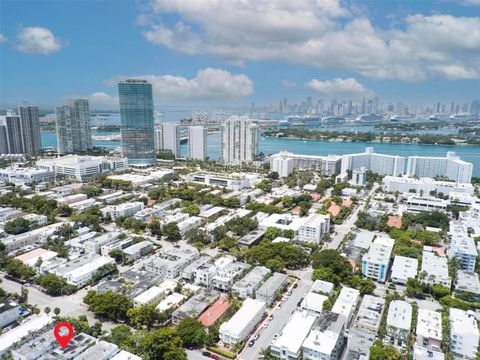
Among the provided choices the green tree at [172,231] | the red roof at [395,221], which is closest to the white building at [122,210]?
the green tree at [172,231]

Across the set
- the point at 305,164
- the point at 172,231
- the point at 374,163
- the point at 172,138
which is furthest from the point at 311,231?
the point at 172,138

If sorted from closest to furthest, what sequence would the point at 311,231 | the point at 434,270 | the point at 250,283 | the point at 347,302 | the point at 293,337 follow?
the point at 293,337
the point at 347,302
the point at 250,283
the point at 434,270
the point at 311,231

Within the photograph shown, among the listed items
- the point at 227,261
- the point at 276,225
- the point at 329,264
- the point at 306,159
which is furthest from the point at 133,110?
the point at 329,264

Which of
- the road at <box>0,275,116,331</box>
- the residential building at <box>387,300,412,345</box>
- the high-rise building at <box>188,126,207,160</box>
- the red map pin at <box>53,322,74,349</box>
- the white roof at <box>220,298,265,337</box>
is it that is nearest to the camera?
the red map pin at <box>53,322,74,349</box>

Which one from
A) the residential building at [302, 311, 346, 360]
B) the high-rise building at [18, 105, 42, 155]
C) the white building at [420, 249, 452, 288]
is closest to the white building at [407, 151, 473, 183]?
the white building at [420, 249, 452, 288]

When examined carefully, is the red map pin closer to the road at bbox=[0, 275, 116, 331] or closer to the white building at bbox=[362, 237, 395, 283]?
the road at bbox=[0, 275, 116, 331]

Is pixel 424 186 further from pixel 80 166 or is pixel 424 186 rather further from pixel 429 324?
pixel 80 166

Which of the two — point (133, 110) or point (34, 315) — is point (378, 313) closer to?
point (34, 315)

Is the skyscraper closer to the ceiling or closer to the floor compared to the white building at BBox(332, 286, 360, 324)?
closer to the ceiling
